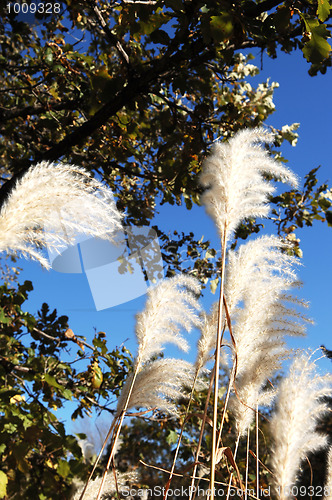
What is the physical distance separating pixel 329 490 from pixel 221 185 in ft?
4.77

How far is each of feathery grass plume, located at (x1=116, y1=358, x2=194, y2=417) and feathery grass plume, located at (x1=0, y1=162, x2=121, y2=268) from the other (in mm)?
793

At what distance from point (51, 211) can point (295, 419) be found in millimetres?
1203

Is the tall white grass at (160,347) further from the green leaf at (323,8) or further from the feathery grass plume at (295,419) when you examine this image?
the green leaf at (323,8)

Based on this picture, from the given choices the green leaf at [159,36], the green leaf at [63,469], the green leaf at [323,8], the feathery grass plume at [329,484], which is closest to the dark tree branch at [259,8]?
the green leaf at [159,36]

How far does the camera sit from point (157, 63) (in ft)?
8.87

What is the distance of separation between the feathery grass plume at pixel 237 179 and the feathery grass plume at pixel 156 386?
758 millimetres

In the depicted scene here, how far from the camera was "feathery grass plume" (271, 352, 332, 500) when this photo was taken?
143 cm

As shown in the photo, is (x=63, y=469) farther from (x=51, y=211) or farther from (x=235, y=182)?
(x=235, y=182)

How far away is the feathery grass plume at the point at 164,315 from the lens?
6.06ft

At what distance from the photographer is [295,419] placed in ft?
4.83

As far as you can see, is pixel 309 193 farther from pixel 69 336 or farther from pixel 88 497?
pixel 88 497

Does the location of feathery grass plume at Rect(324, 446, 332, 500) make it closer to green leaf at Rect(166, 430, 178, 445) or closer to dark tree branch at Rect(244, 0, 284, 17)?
green leaf at Rect(166, 430, 178, 445)

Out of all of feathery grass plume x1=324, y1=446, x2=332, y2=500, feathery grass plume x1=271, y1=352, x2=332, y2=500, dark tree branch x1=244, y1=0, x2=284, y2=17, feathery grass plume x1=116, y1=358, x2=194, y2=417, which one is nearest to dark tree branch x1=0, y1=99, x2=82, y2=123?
dark tree branch x1=244, y1=0, x2=284, y2=17

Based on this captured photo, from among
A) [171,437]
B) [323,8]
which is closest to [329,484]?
[171,437]
